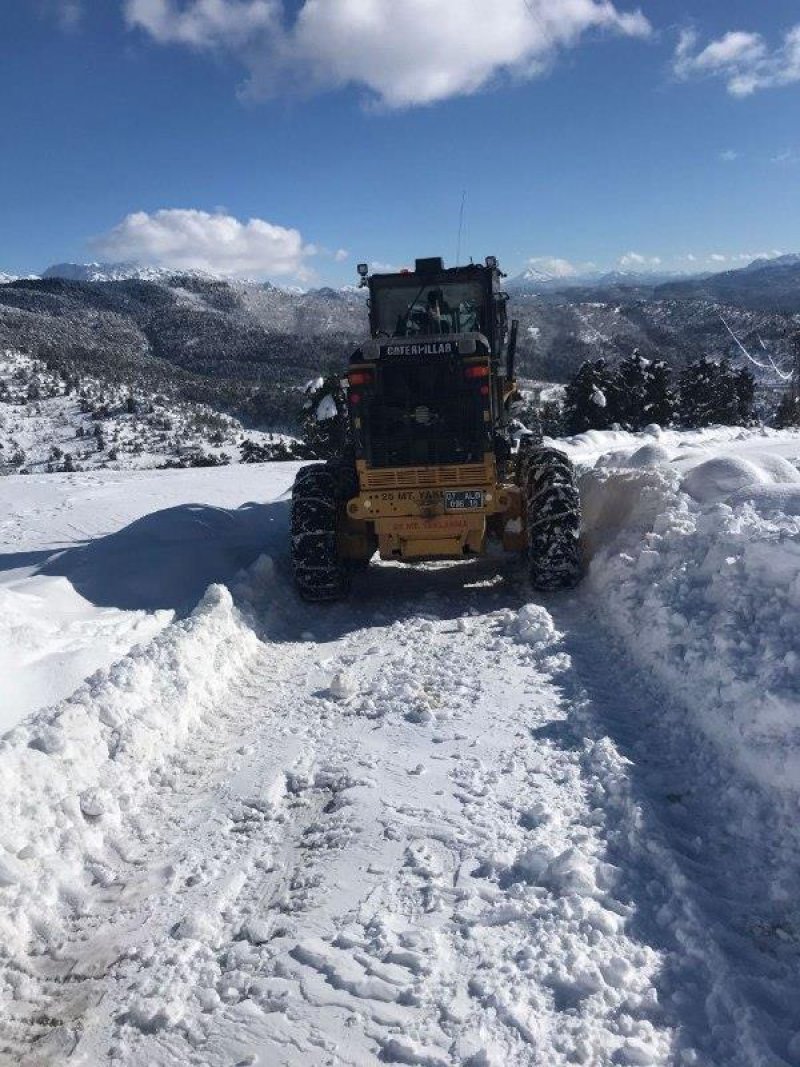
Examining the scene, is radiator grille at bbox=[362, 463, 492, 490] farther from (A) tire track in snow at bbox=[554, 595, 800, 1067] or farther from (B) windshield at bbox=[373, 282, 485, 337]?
(A) tire track in snow at bbox=[554, 595, 800, 1067]

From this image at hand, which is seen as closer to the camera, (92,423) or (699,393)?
(699,393)

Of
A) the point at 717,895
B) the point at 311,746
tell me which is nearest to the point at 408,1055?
the point at 717,895

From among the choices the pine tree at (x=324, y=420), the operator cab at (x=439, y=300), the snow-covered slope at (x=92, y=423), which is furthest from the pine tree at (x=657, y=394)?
the snow-covered slope at (x=92, y=423)

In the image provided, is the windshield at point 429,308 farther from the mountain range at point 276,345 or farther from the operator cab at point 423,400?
the mountain range at point 276,345

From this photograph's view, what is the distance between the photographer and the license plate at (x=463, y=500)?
7.65 meters

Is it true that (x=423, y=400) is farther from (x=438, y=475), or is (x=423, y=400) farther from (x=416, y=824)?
(x=416, y=824)

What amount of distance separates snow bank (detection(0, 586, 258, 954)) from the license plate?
288cm

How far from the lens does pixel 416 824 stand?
12.7 feet

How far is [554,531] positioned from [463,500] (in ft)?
3.06

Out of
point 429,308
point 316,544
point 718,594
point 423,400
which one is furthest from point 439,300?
point 718,594

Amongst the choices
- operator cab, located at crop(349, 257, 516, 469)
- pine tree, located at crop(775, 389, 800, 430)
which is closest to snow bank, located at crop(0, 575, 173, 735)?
operator cab, located at crop(349, 257, 516, 469)

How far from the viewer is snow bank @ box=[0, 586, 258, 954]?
11.2 ft

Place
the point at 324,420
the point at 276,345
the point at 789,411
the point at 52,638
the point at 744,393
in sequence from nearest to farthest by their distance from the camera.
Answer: the point at 52,638, the point at 324,420, the point at 789,411, the point at 744,393, the point at 276,345

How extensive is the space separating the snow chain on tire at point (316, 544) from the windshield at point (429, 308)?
7.82 ft
